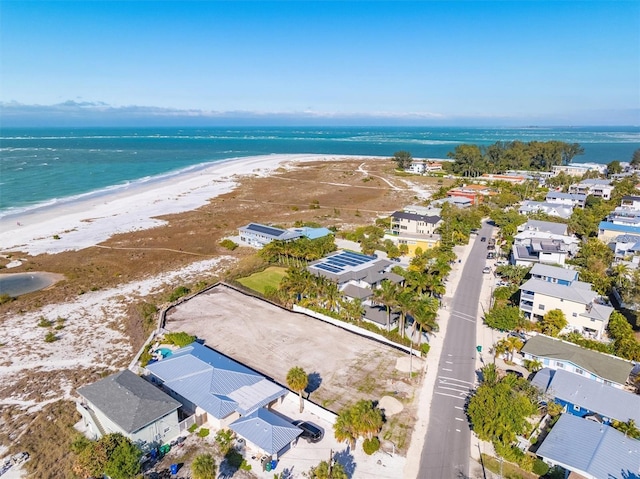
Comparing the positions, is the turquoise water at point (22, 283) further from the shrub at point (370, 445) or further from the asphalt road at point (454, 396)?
the asphalt road at point (454, 396)

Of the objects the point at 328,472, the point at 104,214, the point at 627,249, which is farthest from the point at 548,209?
the point at 104,214

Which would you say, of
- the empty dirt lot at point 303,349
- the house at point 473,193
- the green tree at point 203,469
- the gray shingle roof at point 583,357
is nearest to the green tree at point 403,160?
the house at point 473,193

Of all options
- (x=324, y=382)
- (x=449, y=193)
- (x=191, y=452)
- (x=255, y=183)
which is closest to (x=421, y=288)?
(x=324, y=382)

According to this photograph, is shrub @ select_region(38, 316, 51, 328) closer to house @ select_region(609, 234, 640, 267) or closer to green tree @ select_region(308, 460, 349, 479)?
green tree @ select_region(308, 460, 349, 479)

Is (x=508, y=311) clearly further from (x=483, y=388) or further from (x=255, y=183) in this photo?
(x=255, y=183)

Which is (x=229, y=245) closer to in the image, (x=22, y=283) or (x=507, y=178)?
(x=22, y=283)

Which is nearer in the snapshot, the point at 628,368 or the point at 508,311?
the point at 628,368
